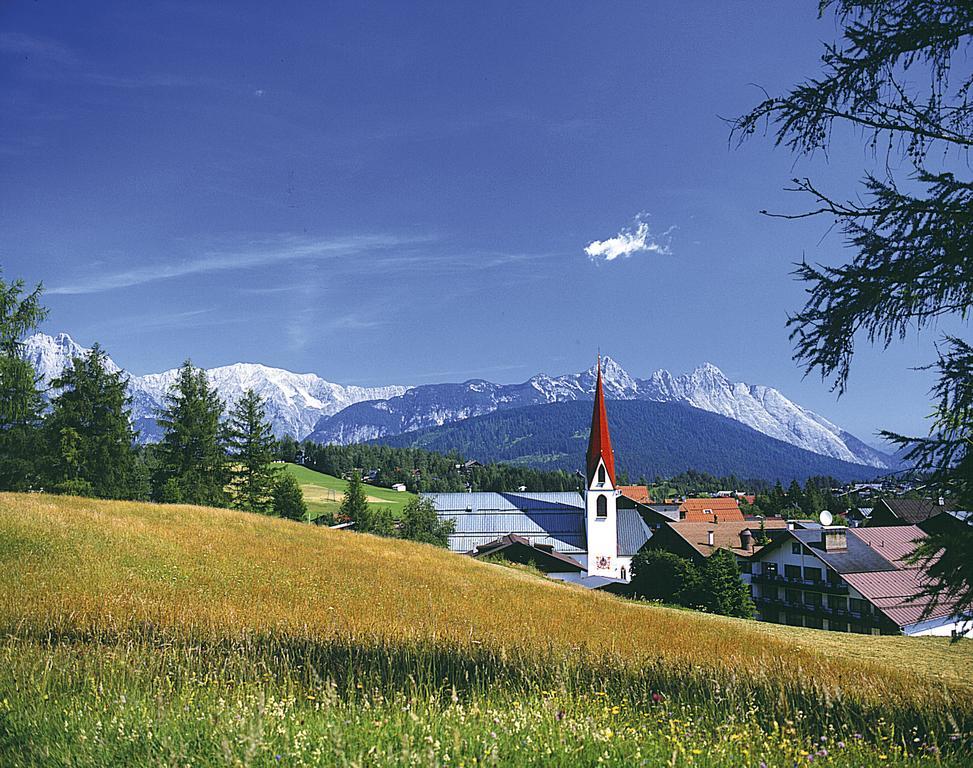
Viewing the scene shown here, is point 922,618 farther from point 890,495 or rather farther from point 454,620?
point 454,620

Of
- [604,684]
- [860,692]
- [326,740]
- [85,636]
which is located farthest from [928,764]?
[85,636]

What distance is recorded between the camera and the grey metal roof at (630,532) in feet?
256

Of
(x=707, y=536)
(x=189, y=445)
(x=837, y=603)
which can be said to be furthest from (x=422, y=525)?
(x=837, y=603)

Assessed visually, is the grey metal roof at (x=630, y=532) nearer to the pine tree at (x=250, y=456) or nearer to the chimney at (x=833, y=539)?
the chimney at (x=833, y=539)

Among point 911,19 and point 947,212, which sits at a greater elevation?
point 911,19

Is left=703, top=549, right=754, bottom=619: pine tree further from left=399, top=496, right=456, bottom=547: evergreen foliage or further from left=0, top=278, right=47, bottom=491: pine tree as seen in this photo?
left=0, top=278, right=47, bottom=491: pine tree

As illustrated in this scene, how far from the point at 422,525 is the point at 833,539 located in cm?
3613

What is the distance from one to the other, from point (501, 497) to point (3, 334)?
73711mm

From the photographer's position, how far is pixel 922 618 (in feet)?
17.4

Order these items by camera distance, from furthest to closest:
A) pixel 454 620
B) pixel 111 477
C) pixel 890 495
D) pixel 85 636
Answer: pixel 111 477, pixel 454 620, pixel 85 636, pixel 890 495

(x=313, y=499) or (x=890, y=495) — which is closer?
(x=890, y=495)

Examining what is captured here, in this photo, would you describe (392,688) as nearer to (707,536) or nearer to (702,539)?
(702,539)

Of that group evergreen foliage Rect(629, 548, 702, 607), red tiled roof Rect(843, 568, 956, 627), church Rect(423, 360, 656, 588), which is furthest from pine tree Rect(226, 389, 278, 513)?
red tiled roof Rect(843, 568, 956, 627)

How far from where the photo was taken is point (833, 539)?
149 ft
